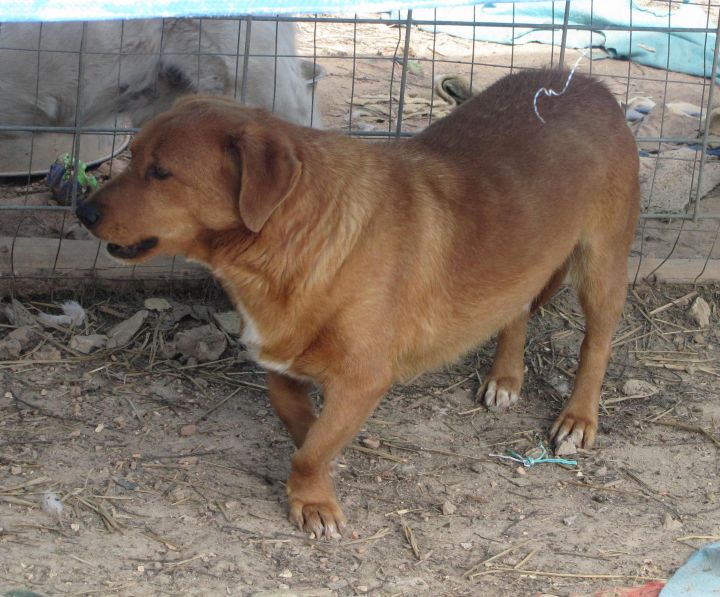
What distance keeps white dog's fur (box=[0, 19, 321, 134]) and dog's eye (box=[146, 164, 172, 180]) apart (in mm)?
2160

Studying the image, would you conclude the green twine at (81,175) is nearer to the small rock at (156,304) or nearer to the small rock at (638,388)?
the small rock at (156,304)

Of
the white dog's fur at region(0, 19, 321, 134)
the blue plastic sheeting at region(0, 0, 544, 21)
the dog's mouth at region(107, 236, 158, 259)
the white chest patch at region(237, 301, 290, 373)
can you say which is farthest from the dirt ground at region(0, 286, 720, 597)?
the blue plastic sheeting at region(0, 0, 544, 21)

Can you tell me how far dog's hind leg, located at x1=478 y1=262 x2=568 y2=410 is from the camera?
4602mm

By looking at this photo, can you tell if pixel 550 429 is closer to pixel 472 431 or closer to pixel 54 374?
Result: pixel 472 431

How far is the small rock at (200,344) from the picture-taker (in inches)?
185

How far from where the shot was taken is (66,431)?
4.06 meters

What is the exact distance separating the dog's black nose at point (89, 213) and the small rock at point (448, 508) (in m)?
1.61

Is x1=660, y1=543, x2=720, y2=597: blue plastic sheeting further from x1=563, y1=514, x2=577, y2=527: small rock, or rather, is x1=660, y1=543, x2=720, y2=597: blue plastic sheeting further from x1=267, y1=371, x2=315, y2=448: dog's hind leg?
x1=267, y1=371, x2=315, y2=448: dog's hind leg

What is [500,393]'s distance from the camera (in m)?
4.60

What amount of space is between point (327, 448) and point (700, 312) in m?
2.66

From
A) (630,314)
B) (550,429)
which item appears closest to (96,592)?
(550,429)

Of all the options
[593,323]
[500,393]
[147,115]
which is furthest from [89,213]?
[147,115]

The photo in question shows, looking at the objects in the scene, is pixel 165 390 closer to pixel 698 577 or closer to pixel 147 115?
pixel 147 115

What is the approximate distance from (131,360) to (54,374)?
0.35m
